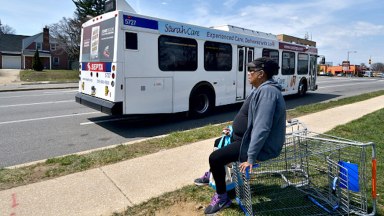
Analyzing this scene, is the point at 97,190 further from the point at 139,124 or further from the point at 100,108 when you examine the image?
the point at 139,124

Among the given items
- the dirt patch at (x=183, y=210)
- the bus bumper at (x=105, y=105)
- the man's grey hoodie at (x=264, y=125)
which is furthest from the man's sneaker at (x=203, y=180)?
the bus bumper at (x=105, y=105)

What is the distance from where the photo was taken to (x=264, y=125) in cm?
297

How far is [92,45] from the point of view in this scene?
860 centimetres

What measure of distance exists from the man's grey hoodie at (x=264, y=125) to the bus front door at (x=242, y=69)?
7904 millimetres

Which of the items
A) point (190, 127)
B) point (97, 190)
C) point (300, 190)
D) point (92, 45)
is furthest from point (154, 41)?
point (300, 190)

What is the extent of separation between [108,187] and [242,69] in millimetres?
8025

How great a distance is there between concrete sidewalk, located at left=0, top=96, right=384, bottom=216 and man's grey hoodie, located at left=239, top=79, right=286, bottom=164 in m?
1.42

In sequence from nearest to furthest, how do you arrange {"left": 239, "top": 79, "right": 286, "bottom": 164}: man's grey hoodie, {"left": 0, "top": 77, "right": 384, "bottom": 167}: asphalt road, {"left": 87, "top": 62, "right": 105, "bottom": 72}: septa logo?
{"left": 239, "top": 79, "right": 286, "bottom": 164}: man's grey hoodie < {"left": 0, "top": 77, "right": 384, "bottom": 167}: asphalt road < {"left": 87, "top": 62, "right": 105, "bottom": 72}: septa logo

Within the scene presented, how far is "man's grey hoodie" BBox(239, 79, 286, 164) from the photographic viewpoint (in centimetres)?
298

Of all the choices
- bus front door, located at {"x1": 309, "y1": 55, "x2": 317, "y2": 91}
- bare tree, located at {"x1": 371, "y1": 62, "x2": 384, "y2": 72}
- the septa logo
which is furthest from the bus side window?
bare tree, located at {"x1": 371, "y1": 62, "x2": 384, "y2": 72}

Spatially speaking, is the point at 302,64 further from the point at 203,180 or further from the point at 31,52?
the point at 31,52

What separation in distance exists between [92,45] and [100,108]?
6.69 feet

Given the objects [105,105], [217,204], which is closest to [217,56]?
[105,105]

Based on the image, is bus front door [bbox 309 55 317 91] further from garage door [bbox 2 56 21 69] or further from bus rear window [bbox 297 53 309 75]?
garage door [bbox 2 56 21 69]
